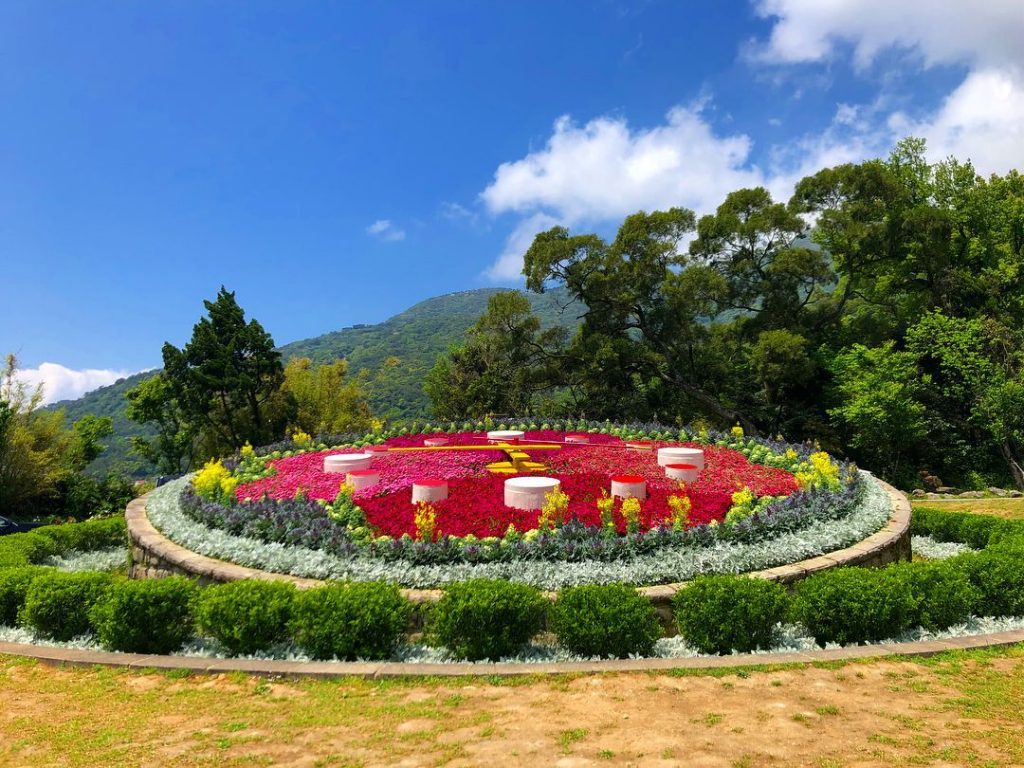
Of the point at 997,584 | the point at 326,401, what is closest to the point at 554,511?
the point at 997,584

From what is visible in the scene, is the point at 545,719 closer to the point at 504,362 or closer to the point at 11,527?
the point at 11,527

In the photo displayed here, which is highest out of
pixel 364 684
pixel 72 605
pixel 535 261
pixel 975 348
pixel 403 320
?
pixel 403 320

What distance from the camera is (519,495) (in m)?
7.49

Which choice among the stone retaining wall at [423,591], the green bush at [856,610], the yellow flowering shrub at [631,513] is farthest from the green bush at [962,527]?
the yellow flowering shrub at [631,513]

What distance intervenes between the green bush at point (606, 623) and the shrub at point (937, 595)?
2116 mm

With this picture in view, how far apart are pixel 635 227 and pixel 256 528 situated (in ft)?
59.3

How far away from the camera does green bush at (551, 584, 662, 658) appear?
14.7ft

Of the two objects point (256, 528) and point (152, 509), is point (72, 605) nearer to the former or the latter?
point (256, 528)

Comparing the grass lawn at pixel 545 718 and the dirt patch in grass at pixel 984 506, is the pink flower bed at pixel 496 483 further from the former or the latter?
the dirt patch in grass at pixel 984 506

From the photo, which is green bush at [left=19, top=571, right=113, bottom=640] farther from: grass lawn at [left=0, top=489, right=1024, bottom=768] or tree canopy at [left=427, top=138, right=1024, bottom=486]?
tree canopy at [left=427, top=138, right=1024, bottom=486]

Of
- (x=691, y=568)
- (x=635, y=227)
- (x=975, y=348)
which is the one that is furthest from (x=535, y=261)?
(x=691, y=568)

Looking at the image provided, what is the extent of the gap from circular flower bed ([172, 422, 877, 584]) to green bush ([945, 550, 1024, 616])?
4.08 feet

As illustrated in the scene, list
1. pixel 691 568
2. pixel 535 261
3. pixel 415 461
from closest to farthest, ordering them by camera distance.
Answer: pixel 691 568 < pixel 415 461 < pixel 535 261

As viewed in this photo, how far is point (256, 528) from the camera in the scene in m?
6.73
